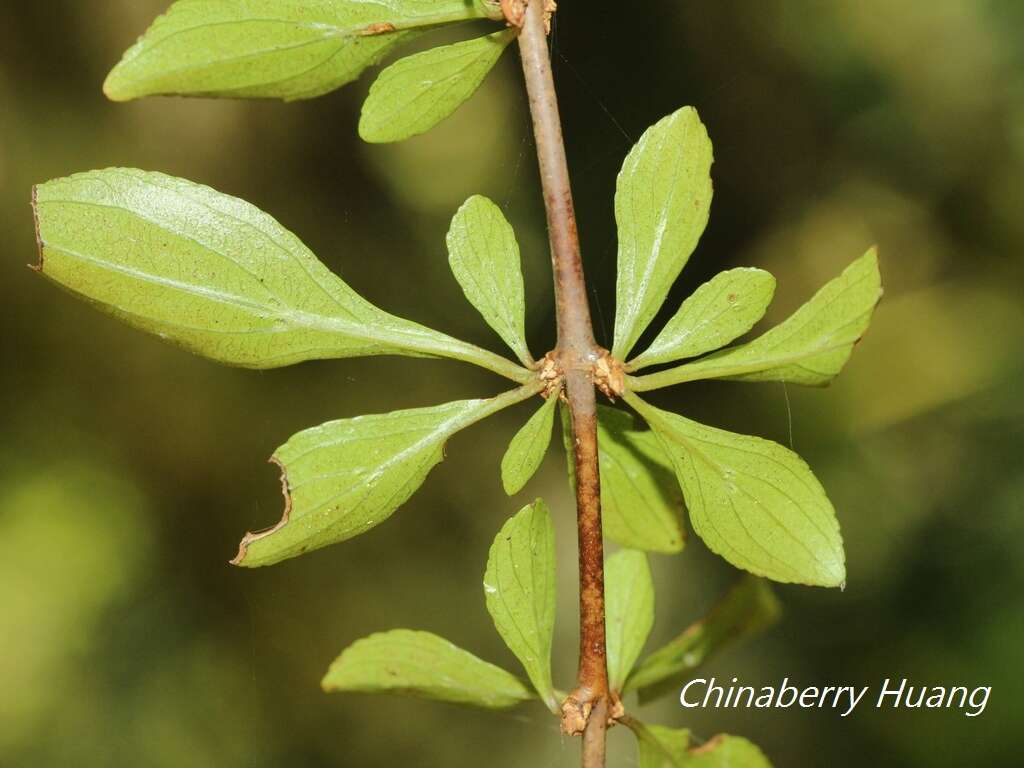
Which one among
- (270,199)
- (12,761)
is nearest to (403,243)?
(270,199)

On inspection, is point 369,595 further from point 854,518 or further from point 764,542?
point 764,542

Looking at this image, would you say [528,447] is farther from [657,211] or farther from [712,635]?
[712,635]

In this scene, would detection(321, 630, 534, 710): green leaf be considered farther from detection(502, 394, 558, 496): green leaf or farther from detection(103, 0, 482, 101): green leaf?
detection(103, 0, 482, 101): green leaf

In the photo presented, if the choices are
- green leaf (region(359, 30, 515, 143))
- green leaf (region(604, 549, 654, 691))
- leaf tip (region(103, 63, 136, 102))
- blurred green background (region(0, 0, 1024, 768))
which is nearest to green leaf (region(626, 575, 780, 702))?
green leaf (region(604, 549, 654, 691))

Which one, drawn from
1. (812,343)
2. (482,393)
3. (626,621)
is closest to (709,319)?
(812,343)

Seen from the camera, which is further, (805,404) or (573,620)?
(573,620)
